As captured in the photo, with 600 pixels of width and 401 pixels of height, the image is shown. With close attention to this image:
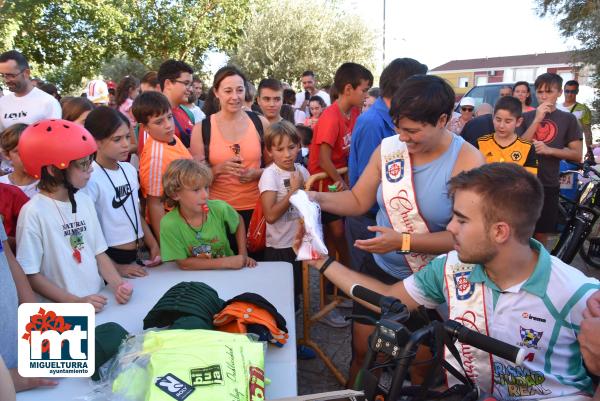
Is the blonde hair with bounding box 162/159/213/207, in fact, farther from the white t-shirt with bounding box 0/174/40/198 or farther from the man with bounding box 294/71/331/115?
the man with bounding box 294/71/331/115

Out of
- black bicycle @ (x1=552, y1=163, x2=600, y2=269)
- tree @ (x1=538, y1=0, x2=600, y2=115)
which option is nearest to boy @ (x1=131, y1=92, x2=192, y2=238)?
black bicycle @ (x1=552, y1=163, x2=600, y2=269)

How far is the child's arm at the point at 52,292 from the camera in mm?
2316

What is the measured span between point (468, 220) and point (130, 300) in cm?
182

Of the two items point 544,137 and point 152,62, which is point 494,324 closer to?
point 544,137

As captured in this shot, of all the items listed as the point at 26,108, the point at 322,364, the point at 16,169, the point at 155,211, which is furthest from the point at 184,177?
the point at 26,108

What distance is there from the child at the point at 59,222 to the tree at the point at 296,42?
75.3 ft

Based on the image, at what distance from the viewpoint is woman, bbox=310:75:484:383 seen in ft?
7.27

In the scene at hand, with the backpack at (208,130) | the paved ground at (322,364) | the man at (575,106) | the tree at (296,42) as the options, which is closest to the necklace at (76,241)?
the backpack at (208,130)

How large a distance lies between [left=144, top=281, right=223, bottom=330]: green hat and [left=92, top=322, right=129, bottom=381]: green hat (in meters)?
0.16

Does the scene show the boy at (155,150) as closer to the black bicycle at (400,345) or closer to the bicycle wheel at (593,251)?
the black bicycle at (400,345)

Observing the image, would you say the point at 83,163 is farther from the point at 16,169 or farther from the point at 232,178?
the point at 232,178

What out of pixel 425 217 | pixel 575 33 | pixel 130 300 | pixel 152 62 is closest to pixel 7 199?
pixel 130 300

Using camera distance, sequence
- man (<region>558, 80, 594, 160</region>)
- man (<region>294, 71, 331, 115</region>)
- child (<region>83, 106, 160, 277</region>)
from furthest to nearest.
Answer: man (<region>294, 71, 331, 115</region>)
man (<region>558, 80, 594, 160</region>)
child (<region>83, 106, 160, 277</region>)

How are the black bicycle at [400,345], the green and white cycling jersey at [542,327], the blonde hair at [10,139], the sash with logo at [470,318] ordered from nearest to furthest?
the black bicycle at [400,345] → the green and white cycling jersey at [542,327] → the sash with logo at [470,318] → the blonde hair at [10,139]
